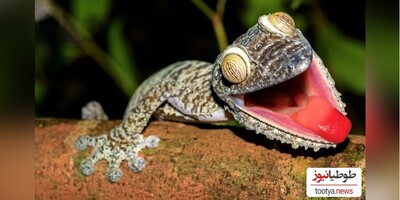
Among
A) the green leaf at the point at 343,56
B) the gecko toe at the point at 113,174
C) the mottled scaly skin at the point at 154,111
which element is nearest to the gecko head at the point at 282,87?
the mottled scaly skin at the point at 154,111

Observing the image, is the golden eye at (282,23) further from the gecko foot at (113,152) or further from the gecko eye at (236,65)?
the gecko foot at (113,152)

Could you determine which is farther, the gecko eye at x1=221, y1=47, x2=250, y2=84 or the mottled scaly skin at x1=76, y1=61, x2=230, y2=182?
the mottled scaly skin at x1=76, y1=61, x2=230, y2=182

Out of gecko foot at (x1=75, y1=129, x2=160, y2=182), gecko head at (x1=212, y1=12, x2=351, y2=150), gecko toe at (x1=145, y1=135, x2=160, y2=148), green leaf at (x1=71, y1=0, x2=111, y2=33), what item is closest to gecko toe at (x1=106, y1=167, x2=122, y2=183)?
gecko foot at (x1=75, y1=129, x2=160, y2=182)

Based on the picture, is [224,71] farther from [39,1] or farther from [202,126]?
[39,1]

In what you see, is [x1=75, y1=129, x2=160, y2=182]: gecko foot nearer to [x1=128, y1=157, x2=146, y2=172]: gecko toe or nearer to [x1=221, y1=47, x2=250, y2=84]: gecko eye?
[x1=128, y1=157, x2=146, y2=172]: gecko toe

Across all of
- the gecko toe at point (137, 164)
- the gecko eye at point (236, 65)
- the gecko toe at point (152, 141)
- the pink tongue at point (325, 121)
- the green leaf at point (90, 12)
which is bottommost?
the gecko toe at point (137, 164)

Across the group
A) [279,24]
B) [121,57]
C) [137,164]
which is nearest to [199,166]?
[137,164]
